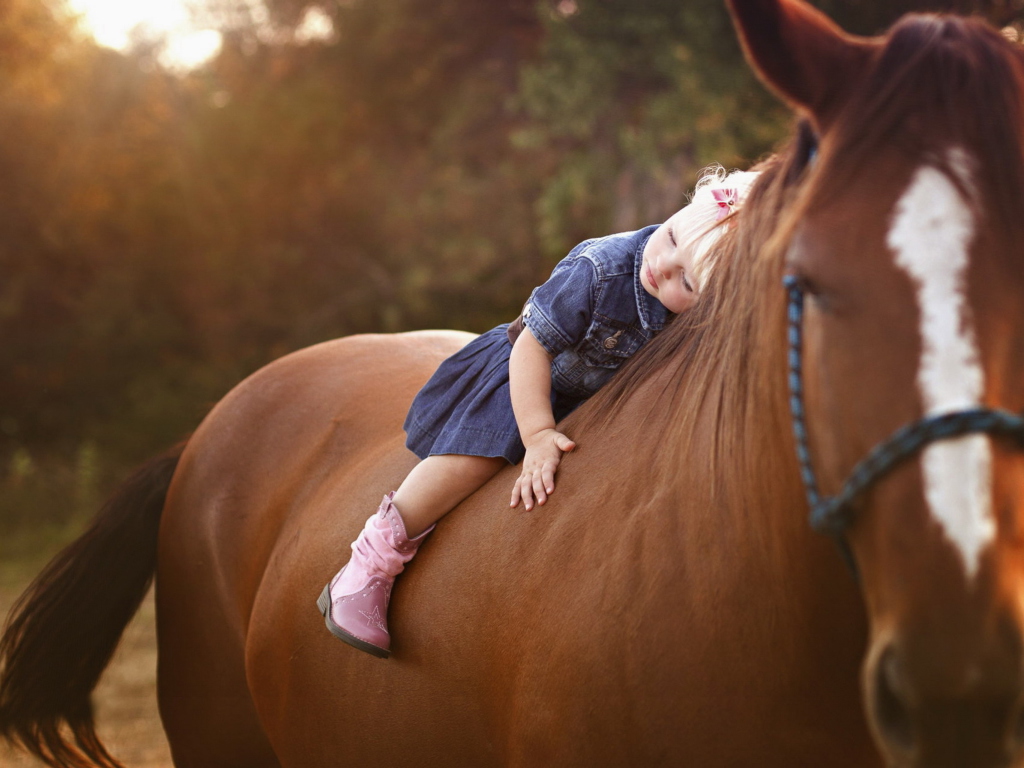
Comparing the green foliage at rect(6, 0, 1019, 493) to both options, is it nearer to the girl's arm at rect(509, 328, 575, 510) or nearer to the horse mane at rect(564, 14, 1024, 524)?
the girl's arm at rect(509, 328, 575, 510)

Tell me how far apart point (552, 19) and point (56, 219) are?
7.52m

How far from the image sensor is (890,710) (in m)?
0.92

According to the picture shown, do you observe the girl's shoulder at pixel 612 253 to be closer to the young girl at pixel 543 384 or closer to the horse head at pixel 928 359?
the young girl at pixel 543 384

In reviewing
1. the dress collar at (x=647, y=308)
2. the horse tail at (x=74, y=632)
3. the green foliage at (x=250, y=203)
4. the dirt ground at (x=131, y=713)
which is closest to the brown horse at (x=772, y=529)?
the dress collar at (x=647, y=308)

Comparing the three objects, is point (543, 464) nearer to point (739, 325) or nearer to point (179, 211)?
point (739, 325)

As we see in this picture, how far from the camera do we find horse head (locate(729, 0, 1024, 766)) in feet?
2.81

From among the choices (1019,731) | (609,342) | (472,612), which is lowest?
(1019,731)

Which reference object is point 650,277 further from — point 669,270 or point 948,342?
point 948,342

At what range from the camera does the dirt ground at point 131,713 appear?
14.3ft

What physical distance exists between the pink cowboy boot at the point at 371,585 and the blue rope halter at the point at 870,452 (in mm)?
962

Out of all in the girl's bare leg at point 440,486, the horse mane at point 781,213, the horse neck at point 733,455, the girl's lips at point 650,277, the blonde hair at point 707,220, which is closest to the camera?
the horse mane at point 781,213

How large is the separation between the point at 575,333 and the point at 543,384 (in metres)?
0.12

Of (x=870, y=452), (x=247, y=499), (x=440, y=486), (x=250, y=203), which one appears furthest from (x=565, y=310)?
(x=250, y=203)

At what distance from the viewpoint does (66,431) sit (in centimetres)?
1169
